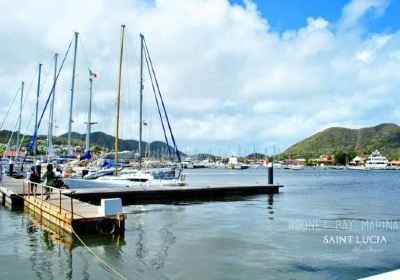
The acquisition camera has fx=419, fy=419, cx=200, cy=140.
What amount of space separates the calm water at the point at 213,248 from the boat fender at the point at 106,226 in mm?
530

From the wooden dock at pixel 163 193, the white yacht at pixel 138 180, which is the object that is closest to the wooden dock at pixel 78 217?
the wooden dock at pixel 163 193

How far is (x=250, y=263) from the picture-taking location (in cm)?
1376

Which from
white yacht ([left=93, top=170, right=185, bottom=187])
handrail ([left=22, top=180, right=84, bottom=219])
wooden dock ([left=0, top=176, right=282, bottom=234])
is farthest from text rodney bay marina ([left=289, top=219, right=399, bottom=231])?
white yacht ([left=93, top=170, right=185, bottom=187])

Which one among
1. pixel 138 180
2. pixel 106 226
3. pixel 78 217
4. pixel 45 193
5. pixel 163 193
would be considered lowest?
pixel 106 226

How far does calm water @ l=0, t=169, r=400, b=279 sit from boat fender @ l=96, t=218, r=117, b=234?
1.74ft

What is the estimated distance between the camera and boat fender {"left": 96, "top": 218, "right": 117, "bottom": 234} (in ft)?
56.8

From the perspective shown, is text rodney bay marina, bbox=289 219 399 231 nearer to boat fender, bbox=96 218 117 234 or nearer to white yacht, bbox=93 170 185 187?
boat fender, bbox=96 218 117 234

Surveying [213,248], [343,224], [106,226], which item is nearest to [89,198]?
[106,226]

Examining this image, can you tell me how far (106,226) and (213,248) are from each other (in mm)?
4711

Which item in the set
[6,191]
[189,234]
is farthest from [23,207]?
[189,234]

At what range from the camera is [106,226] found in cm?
1748

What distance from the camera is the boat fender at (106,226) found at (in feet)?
56.8

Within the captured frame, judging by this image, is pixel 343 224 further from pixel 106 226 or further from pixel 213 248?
pixel 106 226

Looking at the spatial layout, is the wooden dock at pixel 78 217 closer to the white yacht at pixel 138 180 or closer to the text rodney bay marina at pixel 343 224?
the text rodney bay marina at pixel 343 224
